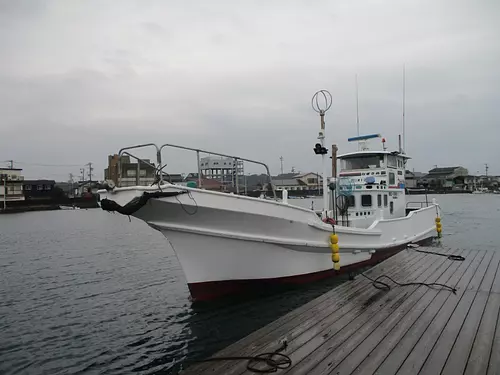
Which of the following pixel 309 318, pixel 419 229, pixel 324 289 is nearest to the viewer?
pixel 309 318

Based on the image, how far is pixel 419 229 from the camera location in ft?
51.0

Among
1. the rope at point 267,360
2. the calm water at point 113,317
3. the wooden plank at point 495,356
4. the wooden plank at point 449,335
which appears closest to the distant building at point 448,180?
the calm water at point 113,317

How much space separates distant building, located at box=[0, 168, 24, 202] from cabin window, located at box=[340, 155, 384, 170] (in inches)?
2405

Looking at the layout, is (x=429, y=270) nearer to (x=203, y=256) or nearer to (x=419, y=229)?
(x=203, y=256)

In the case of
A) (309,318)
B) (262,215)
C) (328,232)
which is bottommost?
(309,318)

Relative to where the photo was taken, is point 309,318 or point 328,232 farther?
point 328,232

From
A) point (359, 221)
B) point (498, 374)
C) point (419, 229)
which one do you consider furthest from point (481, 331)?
point (419, 229)

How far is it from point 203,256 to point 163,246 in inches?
510

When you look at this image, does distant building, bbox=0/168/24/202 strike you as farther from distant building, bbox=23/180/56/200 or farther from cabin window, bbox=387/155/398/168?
cabin window, bbox=387/155/398/168

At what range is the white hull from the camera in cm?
775

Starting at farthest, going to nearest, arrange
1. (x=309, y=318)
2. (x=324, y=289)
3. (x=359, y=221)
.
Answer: (x=359, y=221)
(x=324, y=289)
(x=309, y=318)

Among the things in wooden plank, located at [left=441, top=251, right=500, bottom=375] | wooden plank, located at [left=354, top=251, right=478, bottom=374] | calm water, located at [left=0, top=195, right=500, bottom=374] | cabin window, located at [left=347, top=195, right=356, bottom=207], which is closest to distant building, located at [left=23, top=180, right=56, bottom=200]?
calm water, located at [left=0, top=195, right=500, bottom=374]

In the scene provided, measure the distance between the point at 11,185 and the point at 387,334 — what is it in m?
71.5

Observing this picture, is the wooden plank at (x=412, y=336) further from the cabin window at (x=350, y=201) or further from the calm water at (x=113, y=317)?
the cabin window at (x=350, y=201)
